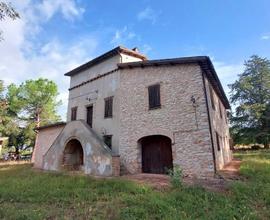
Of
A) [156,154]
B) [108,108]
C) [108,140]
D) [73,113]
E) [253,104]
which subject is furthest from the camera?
[253,104]

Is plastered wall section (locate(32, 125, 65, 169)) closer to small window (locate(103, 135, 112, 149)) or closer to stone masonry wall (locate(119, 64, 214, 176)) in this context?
small window (locate(103, 135, 112, 149))

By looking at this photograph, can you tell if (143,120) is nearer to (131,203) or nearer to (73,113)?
(131,203)

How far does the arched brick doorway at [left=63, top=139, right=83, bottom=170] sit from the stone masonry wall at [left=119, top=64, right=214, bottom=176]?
12.9 feet

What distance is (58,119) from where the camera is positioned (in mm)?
32938

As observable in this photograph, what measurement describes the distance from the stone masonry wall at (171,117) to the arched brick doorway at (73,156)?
3.92 meters

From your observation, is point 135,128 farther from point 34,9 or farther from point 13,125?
point 13,125

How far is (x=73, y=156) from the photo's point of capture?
14227mm

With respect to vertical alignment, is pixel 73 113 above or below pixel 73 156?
above

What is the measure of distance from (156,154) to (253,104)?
22096 mm

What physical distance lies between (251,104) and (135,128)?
76.9ft

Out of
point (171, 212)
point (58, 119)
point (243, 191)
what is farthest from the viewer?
point (58, 119)

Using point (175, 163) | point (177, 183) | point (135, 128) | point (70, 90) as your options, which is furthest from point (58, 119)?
point (177, 183)

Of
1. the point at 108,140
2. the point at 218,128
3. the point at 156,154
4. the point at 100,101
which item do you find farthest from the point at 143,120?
the point at 218,128

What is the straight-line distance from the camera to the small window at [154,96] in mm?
11398
